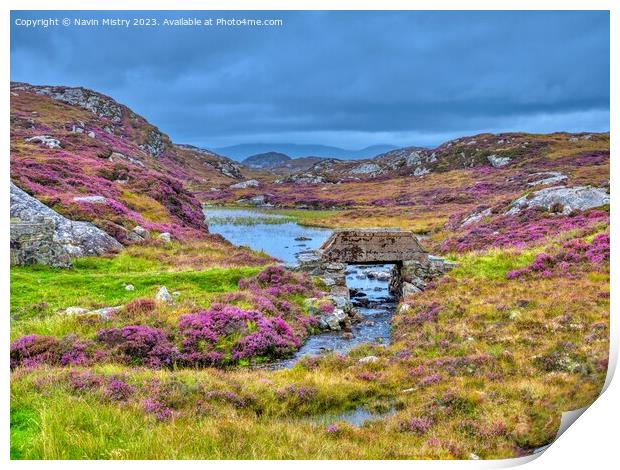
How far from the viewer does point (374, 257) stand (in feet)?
73.9

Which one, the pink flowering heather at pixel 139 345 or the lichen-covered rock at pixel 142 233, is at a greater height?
the lichen-covered rock at pixel 142 233

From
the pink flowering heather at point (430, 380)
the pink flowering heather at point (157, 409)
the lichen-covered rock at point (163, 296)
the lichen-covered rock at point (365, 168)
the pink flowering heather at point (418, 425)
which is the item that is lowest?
the pink flowering heather at point (418, 425)

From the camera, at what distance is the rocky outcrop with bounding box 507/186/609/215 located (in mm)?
34594

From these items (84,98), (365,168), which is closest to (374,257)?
(84,98)

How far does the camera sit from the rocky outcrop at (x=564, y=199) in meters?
34.6

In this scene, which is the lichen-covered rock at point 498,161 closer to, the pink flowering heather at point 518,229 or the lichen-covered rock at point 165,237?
the pink flowering heather at point 518,229

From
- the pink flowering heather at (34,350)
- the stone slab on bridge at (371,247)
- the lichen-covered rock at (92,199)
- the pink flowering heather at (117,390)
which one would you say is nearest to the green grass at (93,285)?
the pink flowering heather at (34,350)

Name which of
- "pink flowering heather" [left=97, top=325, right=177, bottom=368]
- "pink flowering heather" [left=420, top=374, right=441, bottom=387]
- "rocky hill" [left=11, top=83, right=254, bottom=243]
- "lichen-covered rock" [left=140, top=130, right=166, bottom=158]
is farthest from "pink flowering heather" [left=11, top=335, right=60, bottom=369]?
"lichen-covered rock" [left=140, top=130, right=166, bottom=158]

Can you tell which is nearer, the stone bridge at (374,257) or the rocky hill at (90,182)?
the stone bridge at (374,257)

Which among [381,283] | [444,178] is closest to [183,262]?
[381,283]

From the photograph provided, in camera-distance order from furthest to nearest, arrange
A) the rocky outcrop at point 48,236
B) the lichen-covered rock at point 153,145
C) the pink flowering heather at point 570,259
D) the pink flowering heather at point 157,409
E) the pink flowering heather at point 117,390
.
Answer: the lichen-covered rock at point 153,145 < the rocky outcrop at point 48,236 < the pink flowering heather at point 570,259 < the pink flowering heather at point 117,390 < the pink flowering heather at point 157,409

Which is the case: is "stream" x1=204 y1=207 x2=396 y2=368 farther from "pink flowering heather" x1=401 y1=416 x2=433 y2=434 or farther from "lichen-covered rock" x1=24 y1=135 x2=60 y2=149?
"lichen-covered rock" x1=24 y1=135 x2=60 y2=149

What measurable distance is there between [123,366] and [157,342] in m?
1.60
